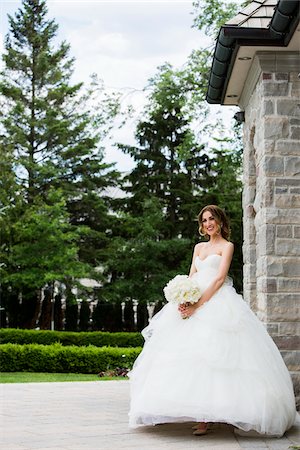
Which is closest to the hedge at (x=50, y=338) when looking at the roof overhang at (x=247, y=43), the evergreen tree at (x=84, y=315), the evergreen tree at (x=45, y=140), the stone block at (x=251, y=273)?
the evergreen tree at (x=45, y=140)

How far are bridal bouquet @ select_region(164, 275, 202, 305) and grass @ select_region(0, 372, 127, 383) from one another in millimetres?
7296

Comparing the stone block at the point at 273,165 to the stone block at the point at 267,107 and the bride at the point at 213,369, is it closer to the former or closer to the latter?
the stone block at the point at 267,107

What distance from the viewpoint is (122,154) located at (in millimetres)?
26719

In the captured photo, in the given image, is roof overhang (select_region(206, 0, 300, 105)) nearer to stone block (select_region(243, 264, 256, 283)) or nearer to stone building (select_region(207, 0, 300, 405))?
stone building (select_region(207, 0, 300, 405))

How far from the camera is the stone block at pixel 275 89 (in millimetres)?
7254

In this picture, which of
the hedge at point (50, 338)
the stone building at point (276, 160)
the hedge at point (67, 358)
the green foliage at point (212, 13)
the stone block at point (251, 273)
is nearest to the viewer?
the stone building at point (276, 160)

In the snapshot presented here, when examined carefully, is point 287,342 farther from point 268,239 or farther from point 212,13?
point 212,13

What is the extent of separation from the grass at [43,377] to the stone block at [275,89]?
24.4 feet

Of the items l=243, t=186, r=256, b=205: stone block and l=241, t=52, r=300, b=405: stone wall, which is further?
l=243, t=186, r=256, b=205: stone block

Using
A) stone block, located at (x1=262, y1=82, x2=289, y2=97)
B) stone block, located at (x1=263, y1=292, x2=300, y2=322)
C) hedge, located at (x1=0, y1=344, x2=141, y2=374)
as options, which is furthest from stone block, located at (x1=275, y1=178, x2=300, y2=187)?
hedge, located at (x1=0, y1=344, x2=141, y2=374)

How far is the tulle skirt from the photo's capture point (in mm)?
5586

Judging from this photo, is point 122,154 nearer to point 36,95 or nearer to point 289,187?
point 36,95

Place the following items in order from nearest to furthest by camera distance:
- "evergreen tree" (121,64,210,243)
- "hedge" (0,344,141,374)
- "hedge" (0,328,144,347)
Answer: "hedge" (0,344,141,374), "hedge" (0,328,144,347), "evergreen tree" (121,64,210,243)

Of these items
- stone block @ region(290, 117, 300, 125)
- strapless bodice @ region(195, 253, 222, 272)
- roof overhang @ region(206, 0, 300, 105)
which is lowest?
strapless bodice @ region(195, 253, 222, 272)
